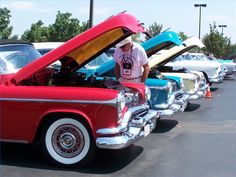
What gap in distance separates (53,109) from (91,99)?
20.0 inches

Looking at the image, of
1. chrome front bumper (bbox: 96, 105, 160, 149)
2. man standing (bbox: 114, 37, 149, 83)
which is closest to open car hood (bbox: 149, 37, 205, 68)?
man standing (bbox: 114, 37, 149, 83)

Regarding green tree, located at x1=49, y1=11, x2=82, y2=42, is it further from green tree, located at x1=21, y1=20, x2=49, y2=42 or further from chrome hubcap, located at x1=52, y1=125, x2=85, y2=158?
chrome hubcap, located at x1=52, y1=125, x2=85, y2=158

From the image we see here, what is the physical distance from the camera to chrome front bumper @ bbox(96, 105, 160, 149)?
16.7 ft

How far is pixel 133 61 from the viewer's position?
6977 mm

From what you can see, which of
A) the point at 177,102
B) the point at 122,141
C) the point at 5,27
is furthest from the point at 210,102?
the point at 5,27

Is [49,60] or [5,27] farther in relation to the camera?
[5,27]

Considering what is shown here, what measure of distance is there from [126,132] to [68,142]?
75cm

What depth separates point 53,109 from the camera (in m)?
5.27

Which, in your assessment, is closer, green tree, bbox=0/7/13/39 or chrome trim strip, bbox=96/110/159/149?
chrome trim strip, bbox=96/110/159/149

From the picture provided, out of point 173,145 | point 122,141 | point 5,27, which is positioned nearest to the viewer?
point 122,141

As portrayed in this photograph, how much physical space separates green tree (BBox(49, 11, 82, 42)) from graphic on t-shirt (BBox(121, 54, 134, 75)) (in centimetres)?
4394

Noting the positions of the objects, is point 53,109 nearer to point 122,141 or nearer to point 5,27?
point 122,141

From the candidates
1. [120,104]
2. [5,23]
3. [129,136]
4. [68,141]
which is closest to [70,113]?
[68,141]

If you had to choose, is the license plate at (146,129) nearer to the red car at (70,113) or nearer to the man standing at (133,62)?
the red car at (70,113)
